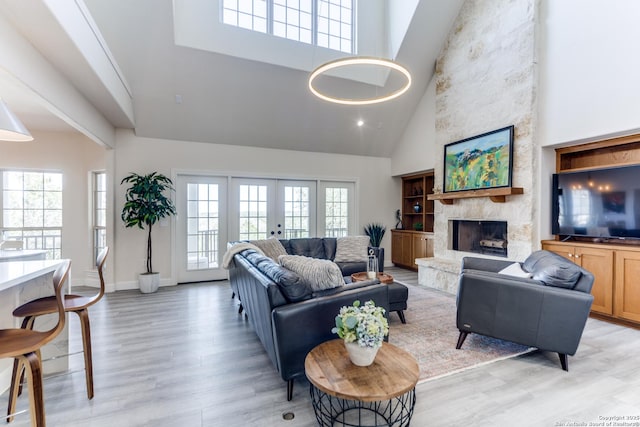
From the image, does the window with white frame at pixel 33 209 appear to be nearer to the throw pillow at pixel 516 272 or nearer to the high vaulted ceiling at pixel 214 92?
the high vaulted ceiling at pixel 214 92

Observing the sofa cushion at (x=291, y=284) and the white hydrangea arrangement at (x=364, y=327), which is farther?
the sofa cushion at (x=291, y=284)

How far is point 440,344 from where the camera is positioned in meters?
2.92

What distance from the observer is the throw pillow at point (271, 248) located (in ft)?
14.8

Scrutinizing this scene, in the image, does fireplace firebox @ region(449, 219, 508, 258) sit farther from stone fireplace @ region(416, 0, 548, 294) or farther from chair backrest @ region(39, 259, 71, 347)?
chair backrest @ region(39, 259, 71, 347)

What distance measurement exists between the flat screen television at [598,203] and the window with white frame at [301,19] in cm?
400

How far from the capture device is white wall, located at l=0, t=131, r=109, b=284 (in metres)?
5.17

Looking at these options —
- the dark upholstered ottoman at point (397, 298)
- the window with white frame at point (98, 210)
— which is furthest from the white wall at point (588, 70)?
the window with white frame at point (98, 210)

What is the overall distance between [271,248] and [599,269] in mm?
4266

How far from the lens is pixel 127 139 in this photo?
16.8 ft

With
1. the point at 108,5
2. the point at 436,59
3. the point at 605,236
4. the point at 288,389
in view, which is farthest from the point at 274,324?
the point at 436,59

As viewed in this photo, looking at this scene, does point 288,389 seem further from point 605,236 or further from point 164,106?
point 164,106

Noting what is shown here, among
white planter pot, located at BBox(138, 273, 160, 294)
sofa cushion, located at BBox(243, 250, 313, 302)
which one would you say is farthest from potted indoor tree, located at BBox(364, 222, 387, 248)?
sofa cushion, located at BBox(243, 250, 313, 302)

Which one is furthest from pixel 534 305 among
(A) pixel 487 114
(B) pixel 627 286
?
(A) pixel 487 114

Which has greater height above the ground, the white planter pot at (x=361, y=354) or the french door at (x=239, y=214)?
the french door at (x=239, y=214)
